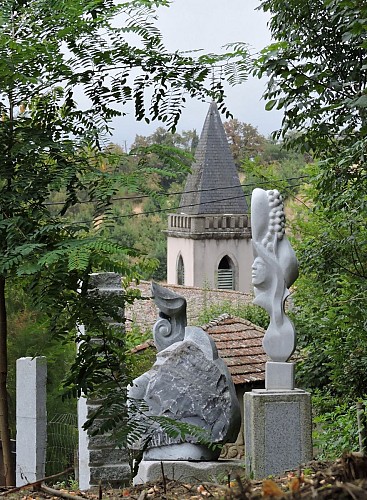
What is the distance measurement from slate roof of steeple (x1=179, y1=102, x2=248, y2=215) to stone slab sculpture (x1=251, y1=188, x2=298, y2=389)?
1564 inches

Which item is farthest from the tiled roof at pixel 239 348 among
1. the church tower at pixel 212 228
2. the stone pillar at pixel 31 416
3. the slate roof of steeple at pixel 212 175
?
the slate roof of steeple at pixel 212 175

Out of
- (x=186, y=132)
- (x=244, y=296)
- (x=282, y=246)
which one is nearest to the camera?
(x=282, y=246)

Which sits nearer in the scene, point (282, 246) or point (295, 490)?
point (295, 490)

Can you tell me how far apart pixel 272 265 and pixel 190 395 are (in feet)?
4.64

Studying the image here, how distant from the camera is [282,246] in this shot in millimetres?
8898

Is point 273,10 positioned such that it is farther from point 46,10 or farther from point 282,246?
point 46,10

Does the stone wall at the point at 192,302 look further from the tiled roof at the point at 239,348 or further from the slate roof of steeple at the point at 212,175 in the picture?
the slate roof of steeple at the point at 212,175

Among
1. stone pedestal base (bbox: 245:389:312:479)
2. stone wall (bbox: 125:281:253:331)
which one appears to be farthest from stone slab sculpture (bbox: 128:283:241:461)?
stone wall (bbox: 125:281:253:331)

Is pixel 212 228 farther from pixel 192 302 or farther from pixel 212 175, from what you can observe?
pixel 192 302

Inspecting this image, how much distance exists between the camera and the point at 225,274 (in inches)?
1992

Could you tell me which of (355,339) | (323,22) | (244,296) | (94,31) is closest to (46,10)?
(94,31)

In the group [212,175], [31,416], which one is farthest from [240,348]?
[212,175]

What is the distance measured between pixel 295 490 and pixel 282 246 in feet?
22.1

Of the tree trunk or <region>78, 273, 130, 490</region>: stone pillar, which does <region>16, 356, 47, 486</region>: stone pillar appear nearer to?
<region>78, 273, 130, 490</region>: stone pillar
